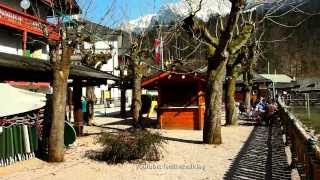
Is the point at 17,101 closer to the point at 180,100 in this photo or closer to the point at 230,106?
the point at 180,100

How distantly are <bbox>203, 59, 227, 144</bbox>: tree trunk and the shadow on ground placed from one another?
1.04m

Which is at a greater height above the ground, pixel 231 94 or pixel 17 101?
pixel 231 94

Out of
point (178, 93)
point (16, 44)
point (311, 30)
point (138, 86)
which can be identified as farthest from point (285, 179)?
point (311, 30)

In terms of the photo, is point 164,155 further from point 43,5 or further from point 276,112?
point 43,5

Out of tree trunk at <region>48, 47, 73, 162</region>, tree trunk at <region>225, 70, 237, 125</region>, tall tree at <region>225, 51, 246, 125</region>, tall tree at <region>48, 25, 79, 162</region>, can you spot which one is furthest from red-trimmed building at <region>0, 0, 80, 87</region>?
tree trunk at <region>48, 47, 73, 162</region>

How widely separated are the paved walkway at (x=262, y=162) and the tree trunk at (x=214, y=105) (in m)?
1.06

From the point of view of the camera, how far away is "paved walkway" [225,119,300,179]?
10.3 metres

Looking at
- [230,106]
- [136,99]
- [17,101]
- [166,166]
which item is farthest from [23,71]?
[230,106]

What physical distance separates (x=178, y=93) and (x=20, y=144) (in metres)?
11.2

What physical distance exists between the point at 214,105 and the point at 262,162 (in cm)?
416

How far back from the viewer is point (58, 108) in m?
12.7

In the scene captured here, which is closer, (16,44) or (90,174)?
(90,174)

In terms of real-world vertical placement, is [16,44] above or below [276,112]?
above

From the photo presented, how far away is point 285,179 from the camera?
32.7 ft
